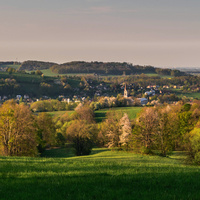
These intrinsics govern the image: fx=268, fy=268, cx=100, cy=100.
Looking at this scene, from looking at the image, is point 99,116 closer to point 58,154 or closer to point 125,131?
point 58,154

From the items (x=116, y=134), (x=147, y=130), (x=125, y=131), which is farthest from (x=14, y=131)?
(x=116, y=134)

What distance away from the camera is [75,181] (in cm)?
1352

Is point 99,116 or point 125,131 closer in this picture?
point 125,131

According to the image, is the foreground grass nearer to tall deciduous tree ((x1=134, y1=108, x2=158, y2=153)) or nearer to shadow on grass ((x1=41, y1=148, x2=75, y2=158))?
tall deciduous tree ((x1=134, y1=108, x2=158, y2=153))

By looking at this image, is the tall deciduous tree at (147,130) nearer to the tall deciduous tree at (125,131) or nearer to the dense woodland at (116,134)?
the dense woodland at (116,134)

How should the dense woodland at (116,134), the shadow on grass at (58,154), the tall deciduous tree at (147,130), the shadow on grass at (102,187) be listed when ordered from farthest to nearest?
the shadow on grass at (58,154), the tall deciduous tree at (147,130), the dense woodland at (116,134), the shadow on grass at (102,187)

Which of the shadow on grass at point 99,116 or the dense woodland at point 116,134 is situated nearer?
the dense woodland at point 116,134

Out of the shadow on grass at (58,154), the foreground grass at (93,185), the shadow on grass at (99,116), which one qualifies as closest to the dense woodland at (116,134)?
the shadow on grass at (58,154)

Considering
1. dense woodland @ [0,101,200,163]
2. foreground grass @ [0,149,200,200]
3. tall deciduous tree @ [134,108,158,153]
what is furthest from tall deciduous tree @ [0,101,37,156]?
foreground grass @ [0,149,200,200]

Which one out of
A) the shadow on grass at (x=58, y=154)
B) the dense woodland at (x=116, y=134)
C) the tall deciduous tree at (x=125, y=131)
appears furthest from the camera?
the shadow on grass at (x=58, y=154)

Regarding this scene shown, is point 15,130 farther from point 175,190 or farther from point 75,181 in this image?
point 175,190

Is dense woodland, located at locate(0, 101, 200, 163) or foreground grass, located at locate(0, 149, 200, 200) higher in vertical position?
foreground grass, located at locate(0, 149, 200, 200)

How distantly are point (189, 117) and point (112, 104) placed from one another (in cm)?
7811

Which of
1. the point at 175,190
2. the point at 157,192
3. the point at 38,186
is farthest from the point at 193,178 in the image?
the point at 38,186
